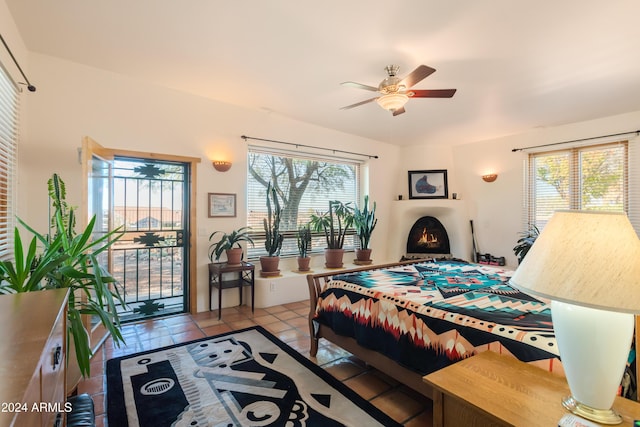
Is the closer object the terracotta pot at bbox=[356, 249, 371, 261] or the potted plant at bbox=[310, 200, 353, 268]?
the potted plant at bbox=[310, 200, 353, 268]

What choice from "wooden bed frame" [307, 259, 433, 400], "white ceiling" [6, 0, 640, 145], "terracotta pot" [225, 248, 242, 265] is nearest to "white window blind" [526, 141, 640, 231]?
"white ceiling" [6, 0, 640, 145]

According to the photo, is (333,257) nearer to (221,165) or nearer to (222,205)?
(222,205)

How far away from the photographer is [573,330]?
1062 millimetres

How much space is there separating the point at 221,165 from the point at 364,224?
8.57 ft

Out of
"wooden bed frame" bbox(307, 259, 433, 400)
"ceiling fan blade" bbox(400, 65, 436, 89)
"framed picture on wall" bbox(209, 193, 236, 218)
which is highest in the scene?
"ceiling fan blade" bbox(400, 65, 436, 89)

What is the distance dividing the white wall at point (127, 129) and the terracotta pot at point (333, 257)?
4.95ft

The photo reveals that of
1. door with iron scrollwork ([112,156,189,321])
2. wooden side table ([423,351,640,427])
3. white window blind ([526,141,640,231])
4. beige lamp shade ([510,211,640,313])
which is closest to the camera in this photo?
beige lamp shade ([510,211,640,313])

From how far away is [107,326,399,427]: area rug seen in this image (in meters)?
1.97

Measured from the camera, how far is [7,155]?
264 centimetres

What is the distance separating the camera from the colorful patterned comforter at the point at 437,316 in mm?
1609

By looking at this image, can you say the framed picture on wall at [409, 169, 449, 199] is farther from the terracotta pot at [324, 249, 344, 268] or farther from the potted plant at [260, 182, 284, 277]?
the potted plant at [260, 182, 284, 277]

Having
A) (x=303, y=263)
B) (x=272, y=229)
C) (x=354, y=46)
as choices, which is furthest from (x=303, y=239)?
(x=354, y=46)

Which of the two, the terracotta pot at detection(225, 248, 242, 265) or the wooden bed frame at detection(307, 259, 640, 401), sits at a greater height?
the terracotta pot at detection(225, 248, 242, 265)

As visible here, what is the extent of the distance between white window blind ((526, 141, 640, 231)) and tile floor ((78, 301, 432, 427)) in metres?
3.85
